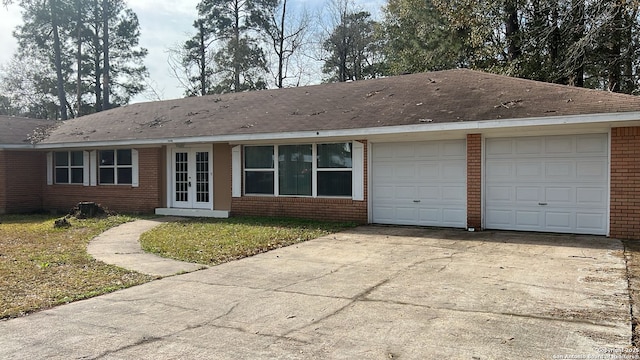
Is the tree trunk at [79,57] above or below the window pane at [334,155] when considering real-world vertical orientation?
above

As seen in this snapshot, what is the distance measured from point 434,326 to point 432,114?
7.52m

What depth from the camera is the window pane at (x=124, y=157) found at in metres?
16.7

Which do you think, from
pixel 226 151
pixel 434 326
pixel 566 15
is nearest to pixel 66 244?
pixel 226 151

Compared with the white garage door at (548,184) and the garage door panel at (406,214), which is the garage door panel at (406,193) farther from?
the white garage door at (548,184)

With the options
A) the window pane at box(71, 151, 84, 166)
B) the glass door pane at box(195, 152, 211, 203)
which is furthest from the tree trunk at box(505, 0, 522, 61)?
the window pane at box(71, 151, 84, 166)

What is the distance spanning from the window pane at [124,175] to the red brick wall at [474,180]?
11.4 meters

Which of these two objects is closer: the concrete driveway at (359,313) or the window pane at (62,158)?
the concrete driveway at (359,313)

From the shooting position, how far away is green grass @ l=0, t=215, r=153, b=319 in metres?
6.07

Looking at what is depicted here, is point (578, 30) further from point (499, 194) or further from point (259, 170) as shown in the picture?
point (259, 170)

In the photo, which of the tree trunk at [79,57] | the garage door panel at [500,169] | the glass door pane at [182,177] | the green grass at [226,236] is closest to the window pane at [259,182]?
the green grass at [226,236]

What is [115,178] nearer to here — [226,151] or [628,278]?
[226,151]

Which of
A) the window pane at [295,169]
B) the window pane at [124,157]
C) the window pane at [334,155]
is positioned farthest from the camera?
the window pane at [124,157]

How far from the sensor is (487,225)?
11.4m

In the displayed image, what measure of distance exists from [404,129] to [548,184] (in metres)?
3.41
